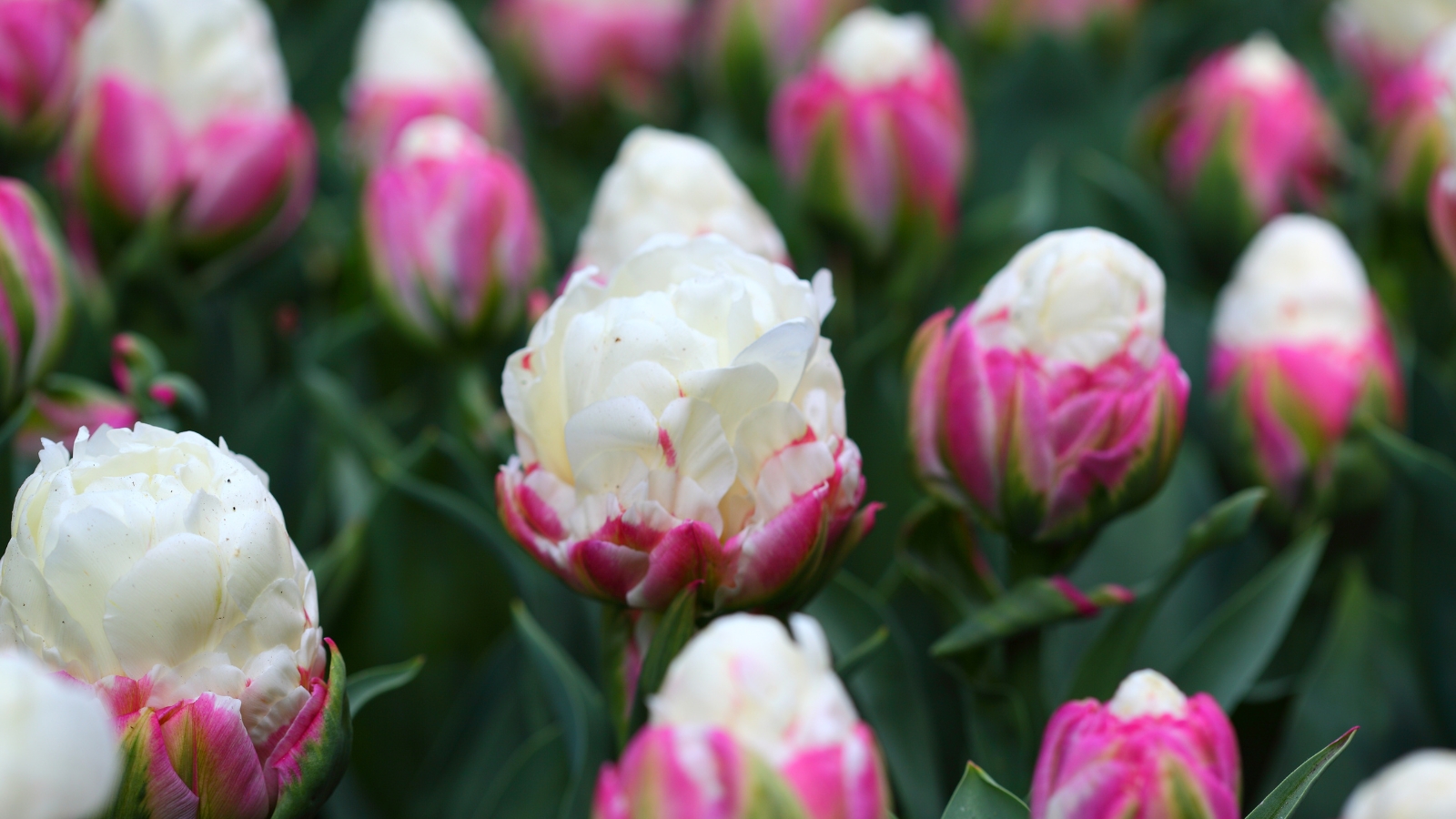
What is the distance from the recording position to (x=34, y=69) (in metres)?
0.91

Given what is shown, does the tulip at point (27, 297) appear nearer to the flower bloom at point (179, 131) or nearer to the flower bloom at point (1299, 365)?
the flower bloom at point (179, 131)

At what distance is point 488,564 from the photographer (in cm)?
78

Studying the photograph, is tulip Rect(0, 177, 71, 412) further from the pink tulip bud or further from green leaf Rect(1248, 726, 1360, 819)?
green leaf Rect(1248, 726, 1360, 819)

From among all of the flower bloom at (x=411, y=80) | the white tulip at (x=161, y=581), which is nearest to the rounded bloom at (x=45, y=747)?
the white tulip at (x=161, y=581)

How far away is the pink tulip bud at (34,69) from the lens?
894mm

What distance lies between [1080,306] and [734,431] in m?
0.16

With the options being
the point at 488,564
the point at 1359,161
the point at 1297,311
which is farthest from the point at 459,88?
the point at 1359,161

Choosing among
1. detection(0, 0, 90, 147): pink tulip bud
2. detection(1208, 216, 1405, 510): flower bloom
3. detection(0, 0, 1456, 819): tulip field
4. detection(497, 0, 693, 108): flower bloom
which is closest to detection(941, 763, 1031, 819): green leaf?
detection(0, 0, 1456, 819): tulip field

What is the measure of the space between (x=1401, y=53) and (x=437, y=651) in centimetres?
95

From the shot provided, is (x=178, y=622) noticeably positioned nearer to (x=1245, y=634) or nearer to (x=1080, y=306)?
(x=1080, y=306)

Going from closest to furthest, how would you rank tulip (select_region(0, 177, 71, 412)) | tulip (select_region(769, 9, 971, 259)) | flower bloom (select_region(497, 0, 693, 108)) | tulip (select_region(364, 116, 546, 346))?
tulip (select_region(0, 177, 71, 412)) < tulip (select_region(364, 116, 546, 346)) < tulip (select_region(769, 9, 971, 259)) < flower bloom (select_region(497, 0, 693, 108))

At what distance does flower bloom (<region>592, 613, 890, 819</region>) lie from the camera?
1.17 feet

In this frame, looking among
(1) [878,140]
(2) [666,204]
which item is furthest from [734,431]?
(1) [878,140]

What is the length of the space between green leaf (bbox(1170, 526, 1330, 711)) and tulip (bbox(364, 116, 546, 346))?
17.0 inches
